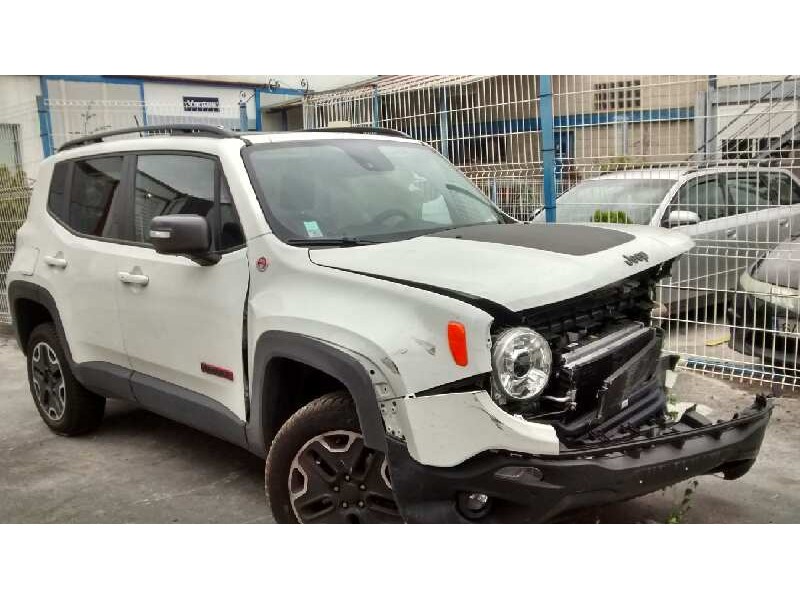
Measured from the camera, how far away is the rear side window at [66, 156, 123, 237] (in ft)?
13.7

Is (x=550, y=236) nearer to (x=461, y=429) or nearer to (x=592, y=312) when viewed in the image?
(x=592, y=312)

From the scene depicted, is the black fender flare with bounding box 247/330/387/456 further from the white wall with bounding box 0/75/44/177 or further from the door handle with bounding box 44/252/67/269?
the white wall with bounding box 0/75/44/177

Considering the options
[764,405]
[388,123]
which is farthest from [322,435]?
[388,123]

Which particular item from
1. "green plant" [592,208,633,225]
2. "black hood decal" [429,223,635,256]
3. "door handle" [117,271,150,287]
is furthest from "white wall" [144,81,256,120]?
"black hood decal" [429,223,635,256]

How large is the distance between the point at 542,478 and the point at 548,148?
3925 mm

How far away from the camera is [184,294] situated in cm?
350

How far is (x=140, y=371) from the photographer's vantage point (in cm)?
392

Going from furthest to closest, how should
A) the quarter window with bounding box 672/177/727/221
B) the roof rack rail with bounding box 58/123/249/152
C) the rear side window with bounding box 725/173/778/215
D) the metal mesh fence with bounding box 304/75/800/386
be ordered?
the quarter window with bounding box 672/177/727/221 → the rear side window with bounding box 725/173/778/215 → the metal mesh fence with bounding box 304/75/800/386 → the roof rack rail with bounding box 58/123/249/152

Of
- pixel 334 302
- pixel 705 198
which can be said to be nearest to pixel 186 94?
pixel 705 198

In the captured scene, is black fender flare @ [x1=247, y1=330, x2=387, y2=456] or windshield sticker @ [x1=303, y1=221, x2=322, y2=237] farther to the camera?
windshield sticker @ [x1=303, y1=221, x2=322, y2=237]

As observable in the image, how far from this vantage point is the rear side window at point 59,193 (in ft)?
14.9

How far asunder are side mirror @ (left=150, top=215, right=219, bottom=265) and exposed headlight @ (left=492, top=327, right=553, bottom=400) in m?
1.48

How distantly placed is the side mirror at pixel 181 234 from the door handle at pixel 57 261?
1508 mm

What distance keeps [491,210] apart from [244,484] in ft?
6.76
